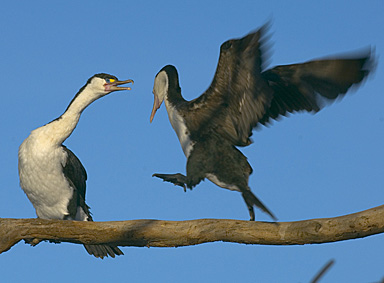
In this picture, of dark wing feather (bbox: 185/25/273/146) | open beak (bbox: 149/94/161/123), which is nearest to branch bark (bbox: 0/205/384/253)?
dark wing feather (bbox: 185/25/273/146)

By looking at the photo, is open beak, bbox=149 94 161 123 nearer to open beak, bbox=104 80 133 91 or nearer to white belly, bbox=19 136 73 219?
open beak, bbox=104 80 133 91

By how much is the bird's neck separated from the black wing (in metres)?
0.26

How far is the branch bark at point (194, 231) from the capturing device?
13.9 ft

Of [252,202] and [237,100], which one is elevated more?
[237,100]

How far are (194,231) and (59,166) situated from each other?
2.05 m

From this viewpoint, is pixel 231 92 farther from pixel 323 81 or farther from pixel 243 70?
pixel 323 81

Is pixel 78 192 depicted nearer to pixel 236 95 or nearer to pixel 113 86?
pixel 113 86

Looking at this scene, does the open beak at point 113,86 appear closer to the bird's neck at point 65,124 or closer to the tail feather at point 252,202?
the bird's neck at point 65,124

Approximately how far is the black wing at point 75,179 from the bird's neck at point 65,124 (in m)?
0.26

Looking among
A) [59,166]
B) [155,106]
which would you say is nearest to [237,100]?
[155,106]

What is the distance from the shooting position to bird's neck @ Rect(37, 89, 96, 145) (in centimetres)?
579

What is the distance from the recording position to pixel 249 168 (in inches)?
208

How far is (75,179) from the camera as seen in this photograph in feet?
19.8

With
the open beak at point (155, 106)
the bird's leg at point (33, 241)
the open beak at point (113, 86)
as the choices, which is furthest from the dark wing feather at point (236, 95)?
the bird's leg at point (33, 241)
